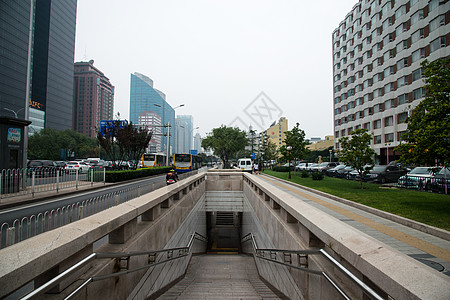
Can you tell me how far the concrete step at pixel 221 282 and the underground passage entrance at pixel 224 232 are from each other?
21.1 ft

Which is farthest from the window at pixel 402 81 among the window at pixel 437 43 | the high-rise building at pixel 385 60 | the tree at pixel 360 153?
the tree at pixel 360 153

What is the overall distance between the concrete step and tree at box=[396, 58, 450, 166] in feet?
23.4

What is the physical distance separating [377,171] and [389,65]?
25494mm

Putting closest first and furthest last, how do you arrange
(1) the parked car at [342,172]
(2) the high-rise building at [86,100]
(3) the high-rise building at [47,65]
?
(1) the parked car at [342,172] < (3) the high-rise building at [47,65] < (2) the high-rise building at [86,100]

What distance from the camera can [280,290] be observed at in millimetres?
4949

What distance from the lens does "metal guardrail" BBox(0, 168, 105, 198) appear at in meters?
11.2

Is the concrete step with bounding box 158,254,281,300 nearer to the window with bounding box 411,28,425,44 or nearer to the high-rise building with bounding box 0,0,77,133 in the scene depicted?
the window with bounding box 411,28,425,44

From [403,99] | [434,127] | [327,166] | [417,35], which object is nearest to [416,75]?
[403,99]

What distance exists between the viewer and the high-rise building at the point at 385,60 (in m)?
30.1

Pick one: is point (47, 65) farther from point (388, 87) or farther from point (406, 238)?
point (406, 238)

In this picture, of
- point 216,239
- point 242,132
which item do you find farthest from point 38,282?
point 242,132

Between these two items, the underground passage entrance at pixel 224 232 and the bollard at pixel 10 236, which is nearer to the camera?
the bollard at pixel 10 236

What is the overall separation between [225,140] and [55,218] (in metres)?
42.8

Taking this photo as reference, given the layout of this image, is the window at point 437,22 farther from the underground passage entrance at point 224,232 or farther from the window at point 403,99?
the underground passage entrance at point 224,232
